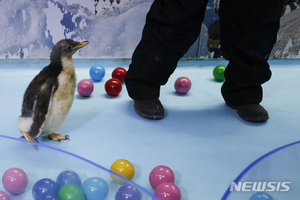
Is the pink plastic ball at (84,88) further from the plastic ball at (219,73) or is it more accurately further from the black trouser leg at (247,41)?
the plastic ball at (219,73)

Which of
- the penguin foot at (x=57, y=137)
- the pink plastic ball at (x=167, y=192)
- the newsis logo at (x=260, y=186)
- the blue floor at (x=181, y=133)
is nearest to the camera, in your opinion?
the newsis logo at (x=260, y=186)

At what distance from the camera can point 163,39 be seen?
47.8 inches

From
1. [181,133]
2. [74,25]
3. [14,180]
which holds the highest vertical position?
[74,25]

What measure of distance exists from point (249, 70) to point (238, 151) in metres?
0.41

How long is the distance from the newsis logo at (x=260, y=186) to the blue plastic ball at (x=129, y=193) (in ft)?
0.58

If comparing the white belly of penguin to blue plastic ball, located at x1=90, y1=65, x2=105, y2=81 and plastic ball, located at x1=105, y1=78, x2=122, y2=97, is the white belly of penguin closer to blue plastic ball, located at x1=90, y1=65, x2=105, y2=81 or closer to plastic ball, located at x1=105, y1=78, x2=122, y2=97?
plastic ball, located at x1=105, y1=78, x2=122, y2=97

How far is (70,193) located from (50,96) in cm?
39

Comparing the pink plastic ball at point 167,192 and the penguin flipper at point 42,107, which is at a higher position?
the penguin flipper at point 42,107

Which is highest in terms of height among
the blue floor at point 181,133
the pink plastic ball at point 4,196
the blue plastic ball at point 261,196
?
the blue plastic ball at point 261,196

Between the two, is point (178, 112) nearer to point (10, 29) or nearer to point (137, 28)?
point (137, 28)

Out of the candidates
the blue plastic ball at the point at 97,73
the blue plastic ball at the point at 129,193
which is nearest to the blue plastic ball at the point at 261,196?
the blue plastic ball at the point at 129,193

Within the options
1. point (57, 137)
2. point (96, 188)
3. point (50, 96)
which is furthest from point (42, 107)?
point (96, 188)

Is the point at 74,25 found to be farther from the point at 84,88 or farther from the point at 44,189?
the point at 44,189

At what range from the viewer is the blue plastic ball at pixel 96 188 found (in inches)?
24.2
